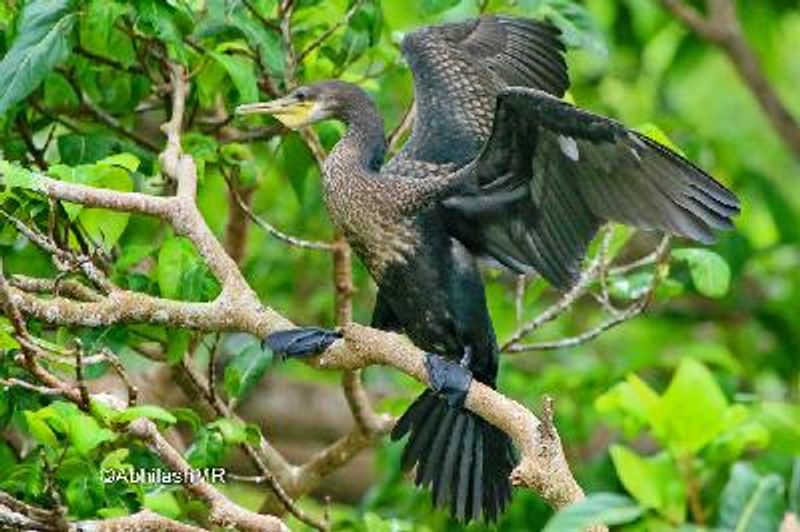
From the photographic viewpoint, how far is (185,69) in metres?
4.19

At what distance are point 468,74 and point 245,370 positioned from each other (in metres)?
0.99

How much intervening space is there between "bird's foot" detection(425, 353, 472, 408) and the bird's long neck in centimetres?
63

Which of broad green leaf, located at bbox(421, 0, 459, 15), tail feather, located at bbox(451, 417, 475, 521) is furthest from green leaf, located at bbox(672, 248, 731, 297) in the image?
broad green leaf, located at bbox(421, 0, 459, 15)

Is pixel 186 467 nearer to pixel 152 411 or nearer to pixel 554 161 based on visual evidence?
pixel 152 411

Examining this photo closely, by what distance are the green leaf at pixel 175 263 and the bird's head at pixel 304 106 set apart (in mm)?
433

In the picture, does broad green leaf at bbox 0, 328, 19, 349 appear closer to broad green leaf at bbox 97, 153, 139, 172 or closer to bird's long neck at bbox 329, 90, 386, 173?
broad green leaf at bbox 97, 153, 139, 172

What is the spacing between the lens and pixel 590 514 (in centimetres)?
270

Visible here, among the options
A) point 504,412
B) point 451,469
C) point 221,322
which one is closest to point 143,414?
point 221,322

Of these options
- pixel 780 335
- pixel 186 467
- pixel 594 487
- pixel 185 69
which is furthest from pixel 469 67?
pixel 780 335

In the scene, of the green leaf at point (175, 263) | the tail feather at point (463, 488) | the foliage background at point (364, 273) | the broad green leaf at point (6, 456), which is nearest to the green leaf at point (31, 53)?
the foliage background at point (364, 273)

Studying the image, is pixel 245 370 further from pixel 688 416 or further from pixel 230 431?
pixel 688 416

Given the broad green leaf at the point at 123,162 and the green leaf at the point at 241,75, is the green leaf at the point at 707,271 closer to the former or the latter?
the green leaf at the point at 241,75

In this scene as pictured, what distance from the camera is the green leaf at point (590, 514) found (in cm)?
267

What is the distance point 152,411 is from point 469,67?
172cm
